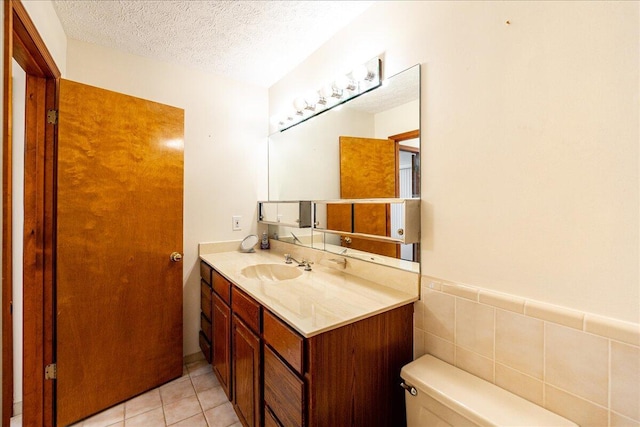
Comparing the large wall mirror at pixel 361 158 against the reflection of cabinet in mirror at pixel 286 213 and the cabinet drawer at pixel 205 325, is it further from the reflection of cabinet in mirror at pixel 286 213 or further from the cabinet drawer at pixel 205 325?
the cabinet drawer at pixel 205 325

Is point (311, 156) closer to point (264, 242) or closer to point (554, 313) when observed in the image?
point (264, 242)

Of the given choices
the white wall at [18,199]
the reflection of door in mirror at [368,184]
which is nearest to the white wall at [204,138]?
the white wall at [18,199]

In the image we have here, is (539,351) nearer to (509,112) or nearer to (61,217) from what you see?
(509,112)

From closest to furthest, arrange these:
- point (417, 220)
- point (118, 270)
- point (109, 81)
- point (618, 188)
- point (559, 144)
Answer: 1. point (618, 188)
2. point (559, 144)
3. point (417, 220)
4. point (118, 270)
5. point (109, 81)

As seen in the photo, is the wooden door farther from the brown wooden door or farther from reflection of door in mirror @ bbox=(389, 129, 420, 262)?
the brown wooden door

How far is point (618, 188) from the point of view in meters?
0.78

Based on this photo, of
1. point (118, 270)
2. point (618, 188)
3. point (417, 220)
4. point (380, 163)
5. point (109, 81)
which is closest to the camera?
point (618, 188)

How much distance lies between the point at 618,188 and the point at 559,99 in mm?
319

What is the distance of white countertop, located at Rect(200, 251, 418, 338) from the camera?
104 centimetres

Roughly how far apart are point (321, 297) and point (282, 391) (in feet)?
1.31

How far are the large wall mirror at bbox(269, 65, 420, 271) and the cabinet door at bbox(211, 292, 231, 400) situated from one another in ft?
2.34

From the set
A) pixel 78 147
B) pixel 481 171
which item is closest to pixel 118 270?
pixel 78 147

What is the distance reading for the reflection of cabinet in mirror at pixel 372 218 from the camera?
127 centimetres

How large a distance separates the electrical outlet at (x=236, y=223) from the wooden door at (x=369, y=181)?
3.58 ft
